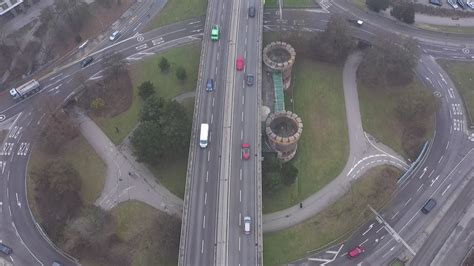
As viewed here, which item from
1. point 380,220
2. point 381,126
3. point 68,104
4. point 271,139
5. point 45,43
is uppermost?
point 45,43

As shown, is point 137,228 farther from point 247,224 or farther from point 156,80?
point 156,80

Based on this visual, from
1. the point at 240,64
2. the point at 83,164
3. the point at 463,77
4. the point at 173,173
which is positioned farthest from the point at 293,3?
the point at 83,164

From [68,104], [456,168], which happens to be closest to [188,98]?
[68,104]

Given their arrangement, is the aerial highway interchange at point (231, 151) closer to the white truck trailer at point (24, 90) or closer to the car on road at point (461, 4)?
the white truck trailer at point (24, 90)

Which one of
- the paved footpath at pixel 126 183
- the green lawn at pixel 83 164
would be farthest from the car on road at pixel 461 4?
the green lawn at pixel 83 164

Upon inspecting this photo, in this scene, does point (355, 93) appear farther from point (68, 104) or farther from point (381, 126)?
point (68, 104)

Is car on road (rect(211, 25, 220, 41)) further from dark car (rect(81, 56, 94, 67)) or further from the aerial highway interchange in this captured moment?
dark car (rect(81, 56, 94, 67))
